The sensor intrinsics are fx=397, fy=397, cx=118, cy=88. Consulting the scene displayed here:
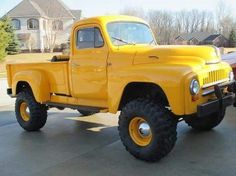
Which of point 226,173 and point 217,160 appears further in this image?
point 217,160

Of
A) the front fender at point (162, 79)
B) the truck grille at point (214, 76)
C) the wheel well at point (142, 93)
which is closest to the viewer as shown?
the front fender at point (162, 79)

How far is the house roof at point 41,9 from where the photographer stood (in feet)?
200

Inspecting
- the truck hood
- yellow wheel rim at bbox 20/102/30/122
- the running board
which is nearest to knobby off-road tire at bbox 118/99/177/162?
the truck hood

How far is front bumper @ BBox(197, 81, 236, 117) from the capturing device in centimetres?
537

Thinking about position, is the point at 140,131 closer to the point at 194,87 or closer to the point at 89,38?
the point at 194,87

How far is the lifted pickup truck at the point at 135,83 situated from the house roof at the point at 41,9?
5447cm

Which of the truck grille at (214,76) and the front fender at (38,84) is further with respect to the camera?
the front fender at (38,84)

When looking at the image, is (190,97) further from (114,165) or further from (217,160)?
(114,165)

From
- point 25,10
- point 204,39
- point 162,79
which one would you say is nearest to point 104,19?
point 162,79

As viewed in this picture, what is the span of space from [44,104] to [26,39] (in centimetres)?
5548

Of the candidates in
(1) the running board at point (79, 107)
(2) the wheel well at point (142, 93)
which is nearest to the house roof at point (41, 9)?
(1) the running board at point (79, 107)

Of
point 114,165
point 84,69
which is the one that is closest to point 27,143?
point 84,69

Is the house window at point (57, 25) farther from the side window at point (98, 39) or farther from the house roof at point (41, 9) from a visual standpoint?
the side window at point (98, 39)

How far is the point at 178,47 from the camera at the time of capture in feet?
19.3
